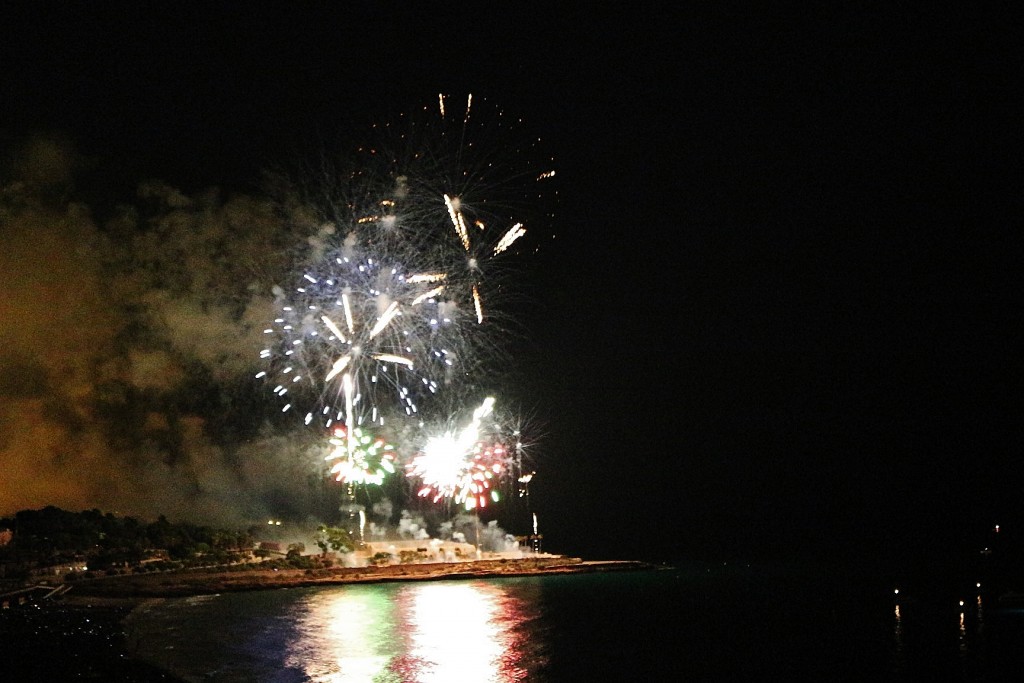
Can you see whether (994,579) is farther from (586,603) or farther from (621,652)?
(621,652)

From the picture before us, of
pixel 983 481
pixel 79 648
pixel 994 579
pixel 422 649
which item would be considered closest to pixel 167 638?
pixel 79 648

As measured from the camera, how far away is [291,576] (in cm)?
4562

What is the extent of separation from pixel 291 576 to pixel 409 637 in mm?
22155

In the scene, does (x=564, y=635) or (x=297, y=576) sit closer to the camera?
(x=564, y=635)

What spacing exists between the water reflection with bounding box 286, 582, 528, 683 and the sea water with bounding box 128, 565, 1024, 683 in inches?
2.5

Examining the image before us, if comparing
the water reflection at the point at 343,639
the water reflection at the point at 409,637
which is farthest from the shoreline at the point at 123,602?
the water reflection at the point at 409,637

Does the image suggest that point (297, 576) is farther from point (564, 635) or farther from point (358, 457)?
point (564, 635)

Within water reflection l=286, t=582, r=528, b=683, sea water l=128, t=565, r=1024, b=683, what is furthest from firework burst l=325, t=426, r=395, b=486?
water reflection l=286, t=582, r=528, b=683

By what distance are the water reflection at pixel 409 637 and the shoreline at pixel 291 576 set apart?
17.3ft

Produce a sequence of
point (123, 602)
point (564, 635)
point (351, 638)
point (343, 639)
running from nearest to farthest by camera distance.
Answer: point (343, 639) < point (351, 638) < point (564, 635) < point (123, 602)

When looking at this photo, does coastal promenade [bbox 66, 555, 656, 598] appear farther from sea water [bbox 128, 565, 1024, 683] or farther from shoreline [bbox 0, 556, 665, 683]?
sea water [bbox 128, 565, 1024, 683]

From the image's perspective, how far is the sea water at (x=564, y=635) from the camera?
21.2m

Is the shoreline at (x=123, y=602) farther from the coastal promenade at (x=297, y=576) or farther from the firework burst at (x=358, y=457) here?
the firework burst at (x=358, y=457)

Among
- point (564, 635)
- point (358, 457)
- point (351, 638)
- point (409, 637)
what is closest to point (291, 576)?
point (358, 457)
